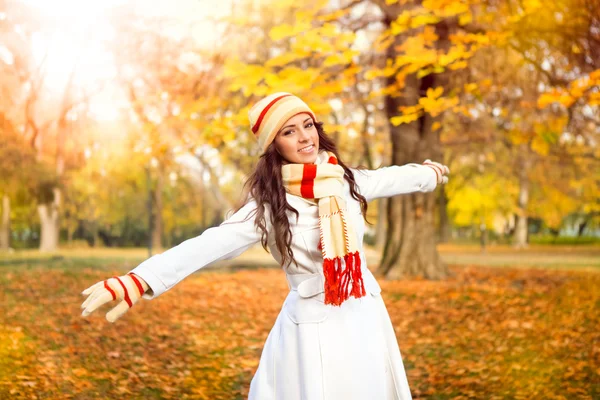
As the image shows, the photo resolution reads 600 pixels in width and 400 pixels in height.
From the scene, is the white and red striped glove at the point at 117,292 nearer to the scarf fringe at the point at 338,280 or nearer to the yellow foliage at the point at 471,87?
the scarf fringe at the point at 338,280

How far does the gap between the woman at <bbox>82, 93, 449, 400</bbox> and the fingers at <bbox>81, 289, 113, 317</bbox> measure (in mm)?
302

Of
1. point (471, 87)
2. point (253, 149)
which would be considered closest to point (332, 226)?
point (471, 87)

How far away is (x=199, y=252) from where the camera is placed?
2.54 meters

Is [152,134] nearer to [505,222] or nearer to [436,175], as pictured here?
[436,175]

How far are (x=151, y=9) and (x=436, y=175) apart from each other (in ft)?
40.1

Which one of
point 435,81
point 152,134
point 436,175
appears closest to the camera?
point 436,175

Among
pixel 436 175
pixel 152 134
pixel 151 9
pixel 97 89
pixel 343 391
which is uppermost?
pixel 151 9

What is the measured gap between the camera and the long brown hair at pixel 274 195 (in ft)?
8.66

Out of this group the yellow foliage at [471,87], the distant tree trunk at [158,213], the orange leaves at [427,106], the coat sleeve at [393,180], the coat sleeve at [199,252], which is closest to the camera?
the coat sleeve at [199,252]

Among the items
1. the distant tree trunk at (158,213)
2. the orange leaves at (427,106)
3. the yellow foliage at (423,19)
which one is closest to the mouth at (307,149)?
the yellow foliage at (423,19)

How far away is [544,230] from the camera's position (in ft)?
120

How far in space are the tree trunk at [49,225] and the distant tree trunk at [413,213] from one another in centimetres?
979

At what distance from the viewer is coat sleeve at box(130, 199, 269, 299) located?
8.04 ft

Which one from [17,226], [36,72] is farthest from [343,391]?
[17,226]
